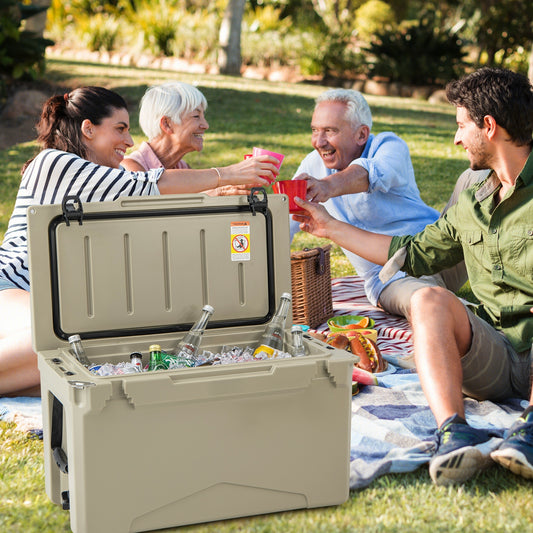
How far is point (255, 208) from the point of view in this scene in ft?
9.16

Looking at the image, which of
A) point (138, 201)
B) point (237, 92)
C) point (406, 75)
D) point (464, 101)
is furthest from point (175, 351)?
point (406, 75)

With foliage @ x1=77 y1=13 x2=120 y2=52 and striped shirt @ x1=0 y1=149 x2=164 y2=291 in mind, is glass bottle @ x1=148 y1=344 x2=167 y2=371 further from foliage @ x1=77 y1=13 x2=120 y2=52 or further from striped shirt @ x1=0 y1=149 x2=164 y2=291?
foliage @ x1=77 y1=13 x2=120 y2=52

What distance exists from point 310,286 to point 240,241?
166 cm

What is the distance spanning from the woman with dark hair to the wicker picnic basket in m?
0.84

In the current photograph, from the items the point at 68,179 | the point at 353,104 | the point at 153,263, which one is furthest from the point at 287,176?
the point at 153,263

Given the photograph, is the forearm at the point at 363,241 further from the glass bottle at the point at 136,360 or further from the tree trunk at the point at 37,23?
the tree trunk at the point at 37,23

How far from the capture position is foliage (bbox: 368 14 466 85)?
16.8 metres

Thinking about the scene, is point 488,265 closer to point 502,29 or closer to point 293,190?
point 293,190

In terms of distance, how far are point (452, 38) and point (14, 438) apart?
51.3 ft

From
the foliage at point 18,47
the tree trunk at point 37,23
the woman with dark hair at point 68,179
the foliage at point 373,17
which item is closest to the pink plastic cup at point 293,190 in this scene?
the woman with dark hair at point 68,179

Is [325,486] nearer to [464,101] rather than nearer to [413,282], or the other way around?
[464,101]

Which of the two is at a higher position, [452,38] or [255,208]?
[452,38]

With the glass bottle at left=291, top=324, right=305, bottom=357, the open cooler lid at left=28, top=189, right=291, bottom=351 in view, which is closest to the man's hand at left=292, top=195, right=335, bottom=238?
the open cooler lid at left=28, top=189, right=291, bottom=351

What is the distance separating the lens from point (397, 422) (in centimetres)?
313
